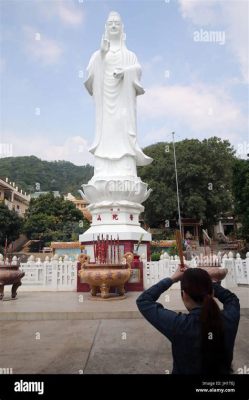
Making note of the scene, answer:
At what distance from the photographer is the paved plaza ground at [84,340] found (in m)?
3.22

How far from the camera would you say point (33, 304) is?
21.8ft

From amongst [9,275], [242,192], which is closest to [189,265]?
[9,275]

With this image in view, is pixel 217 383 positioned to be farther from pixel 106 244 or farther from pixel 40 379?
pixel 106 244

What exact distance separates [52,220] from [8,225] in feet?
12.4

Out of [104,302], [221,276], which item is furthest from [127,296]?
[221,276]

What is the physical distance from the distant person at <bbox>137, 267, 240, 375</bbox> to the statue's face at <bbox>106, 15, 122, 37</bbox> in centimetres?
1252

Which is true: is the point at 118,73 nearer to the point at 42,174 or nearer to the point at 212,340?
the point at 212,340

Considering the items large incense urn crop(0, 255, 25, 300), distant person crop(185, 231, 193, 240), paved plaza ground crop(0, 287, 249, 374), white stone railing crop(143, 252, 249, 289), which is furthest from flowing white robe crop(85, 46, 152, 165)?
distant person crop(185, 231, 193, 240)

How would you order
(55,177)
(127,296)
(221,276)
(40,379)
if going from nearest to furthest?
(40,379), (221,276), (127,296), (55,177)

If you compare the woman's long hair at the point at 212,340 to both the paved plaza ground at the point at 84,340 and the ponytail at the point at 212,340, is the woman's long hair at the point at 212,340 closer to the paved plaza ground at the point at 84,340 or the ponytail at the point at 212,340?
the ponytail at the point at 212,340

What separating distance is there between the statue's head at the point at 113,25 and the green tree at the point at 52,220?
17.3m

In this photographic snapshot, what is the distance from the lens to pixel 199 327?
1.74 metres

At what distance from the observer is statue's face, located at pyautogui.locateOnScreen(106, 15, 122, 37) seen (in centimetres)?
1251

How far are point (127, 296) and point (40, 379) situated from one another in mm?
5944
